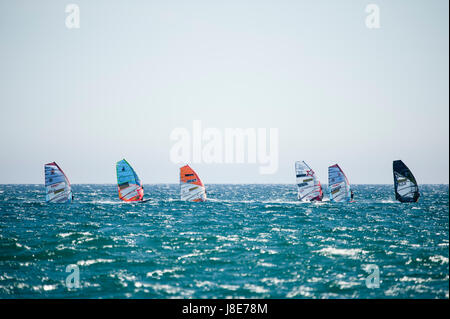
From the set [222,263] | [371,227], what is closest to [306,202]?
[371,227]

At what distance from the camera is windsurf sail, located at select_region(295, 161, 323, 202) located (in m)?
49.0

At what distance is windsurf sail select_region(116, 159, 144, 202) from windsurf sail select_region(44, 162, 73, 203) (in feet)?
22.4

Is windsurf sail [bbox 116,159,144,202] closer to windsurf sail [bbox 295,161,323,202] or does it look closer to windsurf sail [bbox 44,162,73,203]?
windsurf sail [bbox 44,162,73,203]

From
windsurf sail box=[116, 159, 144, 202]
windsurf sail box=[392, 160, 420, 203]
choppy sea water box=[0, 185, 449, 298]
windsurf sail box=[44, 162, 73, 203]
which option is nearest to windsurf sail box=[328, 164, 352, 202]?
windsurf sail box=[392, 160, 420, 203]

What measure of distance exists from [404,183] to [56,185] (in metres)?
48.3

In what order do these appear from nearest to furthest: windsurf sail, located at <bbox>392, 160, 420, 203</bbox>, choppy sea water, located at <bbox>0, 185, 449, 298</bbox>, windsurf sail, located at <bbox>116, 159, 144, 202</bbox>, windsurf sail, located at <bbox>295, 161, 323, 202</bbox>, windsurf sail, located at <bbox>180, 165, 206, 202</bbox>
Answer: choppy sea water, located at <bbox>0, 185, 449, 298</bbox>, windsurf sail, located at <bbox>116, 159, 144, 202</bbox>, windsurf sail, located at <bbox>295, 161, 323, 202</bbox>, windsurf sail, located at <bbox>392, 160, 420, 203</bbox>, windsurf sail, located at <bbox>180, 165, 206, 202</bbox>

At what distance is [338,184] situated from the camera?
168ft

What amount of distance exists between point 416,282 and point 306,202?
1677 inches

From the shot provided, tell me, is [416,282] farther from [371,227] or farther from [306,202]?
[306,202]

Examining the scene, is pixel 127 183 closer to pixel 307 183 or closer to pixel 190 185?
pixel 190 185

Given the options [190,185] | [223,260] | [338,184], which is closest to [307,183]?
[338,184]

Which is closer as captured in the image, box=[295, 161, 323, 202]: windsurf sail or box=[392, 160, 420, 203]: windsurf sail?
box=[295, 161, 323, 202]: windsurf sail

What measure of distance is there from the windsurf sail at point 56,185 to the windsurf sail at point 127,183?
6826 millimetres
